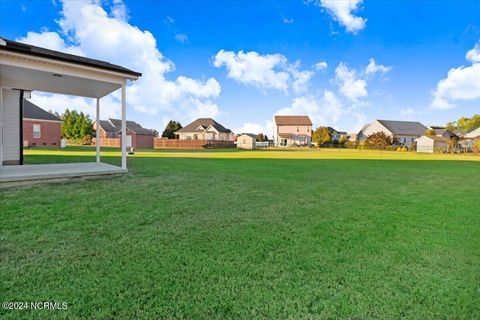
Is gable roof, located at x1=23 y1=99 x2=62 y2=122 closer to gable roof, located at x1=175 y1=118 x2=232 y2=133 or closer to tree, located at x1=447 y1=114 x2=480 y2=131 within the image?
gable roof, located at x1=175 y1=118 x2=232 y2=133

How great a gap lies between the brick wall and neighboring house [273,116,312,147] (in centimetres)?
4342

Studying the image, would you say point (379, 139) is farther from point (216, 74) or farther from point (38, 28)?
point (38, 28)

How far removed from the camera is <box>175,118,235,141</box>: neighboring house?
53.2 metres

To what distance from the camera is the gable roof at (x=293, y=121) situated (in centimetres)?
6122

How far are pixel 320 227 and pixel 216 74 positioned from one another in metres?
30.0

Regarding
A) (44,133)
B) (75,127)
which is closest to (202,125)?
(75,127)

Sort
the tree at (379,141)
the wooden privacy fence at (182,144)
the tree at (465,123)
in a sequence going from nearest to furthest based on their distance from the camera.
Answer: the wooden privacy fence at (182,144) → the tree at (379,141) → the tree at (465,123)

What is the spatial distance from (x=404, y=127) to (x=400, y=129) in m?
1.87

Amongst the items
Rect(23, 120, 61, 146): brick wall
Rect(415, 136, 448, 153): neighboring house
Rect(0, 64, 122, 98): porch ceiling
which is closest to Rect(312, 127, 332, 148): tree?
Rect(415, 136, 448, 153): neighboring house

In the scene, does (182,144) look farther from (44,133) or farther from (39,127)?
(39,127)

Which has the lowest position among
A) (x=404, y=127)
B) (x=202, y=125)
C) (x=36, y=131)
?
(x=36, y=131)

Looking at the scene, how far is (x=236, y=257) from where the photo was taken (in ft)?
9.36

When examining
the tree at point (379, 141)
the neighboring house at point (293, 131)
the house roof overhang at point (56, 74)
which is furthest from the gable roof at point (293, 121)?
the house roof overhang at point (56, 74)

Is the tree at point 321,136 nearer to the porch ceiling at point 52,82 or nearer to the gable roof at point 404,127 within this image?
the gable roof at point 404,127
